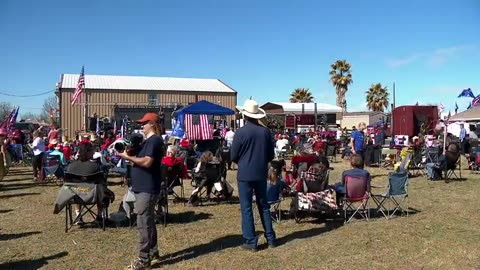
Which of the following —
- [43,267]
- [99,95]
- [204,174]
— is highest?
[99,95]

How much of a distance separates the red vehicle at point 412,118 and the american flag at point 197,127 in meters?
15.1

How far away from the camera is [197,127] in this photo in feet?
57.9

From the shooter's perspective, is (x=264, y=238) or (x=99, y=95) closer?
(x=264, y=238)

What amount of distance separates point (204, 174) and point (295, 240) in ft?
9.26

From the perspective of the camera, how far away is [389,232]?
6.24m

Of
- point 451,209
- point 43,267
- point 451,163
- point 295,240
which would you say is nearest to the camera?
point 43,267

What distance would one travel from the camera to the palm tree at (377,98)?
177 ft

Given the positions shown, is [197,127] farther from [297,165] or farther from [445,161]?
[297,165]

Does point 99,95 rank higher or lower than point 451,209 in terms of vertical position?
higher

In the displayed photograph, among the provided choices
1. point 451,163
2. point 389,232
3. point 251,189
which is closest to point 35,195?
point 251,189

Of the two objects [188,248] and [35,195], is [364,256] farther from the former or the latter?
[35,195]

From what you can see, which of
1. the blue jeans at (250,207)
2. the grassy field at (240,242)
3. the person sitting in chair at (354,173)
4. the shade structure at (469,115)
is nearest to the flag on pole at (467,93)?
the shade structure at (469,115)

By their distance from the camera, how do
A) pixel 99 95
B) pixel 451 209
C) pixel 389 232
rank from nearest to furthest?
pixel 389 232
pixel 451 209
pixel 99 95

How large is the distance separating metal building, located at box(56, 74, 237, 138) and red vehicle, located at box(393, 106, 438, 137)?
50.0ft
